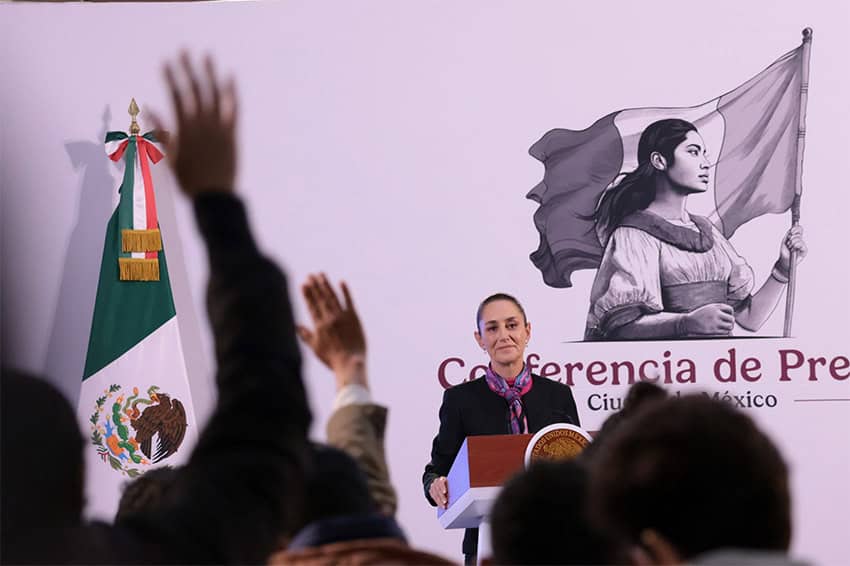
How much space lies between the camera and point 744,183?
595 cm

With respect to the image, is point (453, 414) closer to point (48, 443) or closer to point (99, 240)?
point (99, 240)

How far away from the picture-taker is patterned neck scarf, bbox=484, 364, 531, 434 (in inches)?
218

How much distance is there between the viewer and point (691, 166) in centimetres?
601

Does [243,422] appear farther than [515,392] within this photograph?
No

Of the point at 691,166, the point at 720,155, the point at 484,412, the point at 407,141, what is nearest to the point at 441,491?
the point at 484,412

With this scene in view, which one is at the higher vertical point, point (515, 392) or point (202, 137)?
point (202, 137)

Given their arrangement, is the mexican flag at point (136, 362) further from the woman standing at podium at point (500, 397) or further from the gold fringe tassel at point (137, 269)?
the woman standing at podium at point (500, 397)

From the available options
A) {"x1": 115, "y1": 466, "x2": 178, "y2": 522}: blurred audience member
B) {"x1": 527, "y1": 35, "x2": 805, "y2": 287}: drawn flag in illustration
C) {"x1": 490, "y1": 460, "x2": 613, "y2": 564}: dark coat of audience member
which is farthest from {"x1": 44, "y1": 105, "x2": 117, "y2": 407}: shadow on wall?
{"x1": 490, "y1": 460, "x2": 613, "y2": 564}: dark coat of audience member

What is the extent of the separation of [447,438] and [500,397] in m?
0.33

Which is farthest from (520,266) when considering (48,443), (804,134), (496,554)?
(48,443)

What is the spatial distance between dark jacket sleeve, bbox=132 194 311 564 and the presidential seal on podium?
194 centimetres

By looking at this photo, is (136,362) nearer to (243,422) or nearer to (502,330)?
(502,330)

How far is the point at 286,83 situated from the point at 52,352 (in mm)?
1787

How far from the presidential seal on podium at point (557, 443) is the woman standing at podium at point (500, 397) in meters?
2.12
